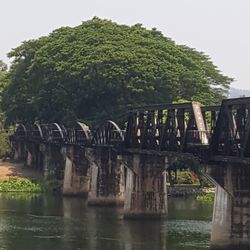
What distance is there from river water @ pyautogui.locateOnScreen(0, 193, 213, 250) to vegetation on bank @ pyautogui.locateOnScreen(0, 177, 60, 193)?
14001 mm

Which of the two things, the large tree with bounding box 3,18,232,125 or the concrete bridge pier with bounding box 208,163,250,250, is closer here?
the concrete bridge pier with bounding box 208,163,250,250

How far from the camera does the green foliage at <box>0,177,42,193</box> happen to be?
95.5m

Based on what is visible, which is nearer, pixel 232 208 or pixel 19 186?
pixel 232 208

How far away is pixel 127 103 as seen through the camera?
95375 millimetres

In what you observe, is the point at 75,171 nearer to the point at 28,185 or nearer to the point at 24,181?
the point at 28,185

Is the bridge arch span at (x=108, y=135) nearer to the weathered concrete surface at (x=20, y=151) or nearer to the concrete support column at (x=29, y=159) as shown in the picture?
the concrete support column at (x=29, y=159)

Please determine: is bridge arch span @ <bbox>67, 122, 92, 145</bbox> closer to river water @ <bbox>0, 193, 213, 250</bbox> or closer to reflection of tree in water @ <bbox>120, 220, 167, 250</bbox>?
river water @ <bbox>0, 193, 213, 250</bbox>

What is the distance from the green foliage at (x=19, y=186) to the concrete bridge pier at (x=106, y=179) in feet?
61.8

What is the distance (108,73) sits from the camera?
94938 mm

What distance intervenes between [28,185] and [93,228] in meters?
38.0

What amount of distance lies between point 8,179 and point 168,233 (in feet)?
155

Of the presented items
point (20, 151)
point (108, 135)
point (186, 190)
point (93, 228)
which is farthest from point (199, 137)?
point (20, 151)

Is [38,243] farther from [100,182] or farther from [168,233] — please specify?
[100,182]

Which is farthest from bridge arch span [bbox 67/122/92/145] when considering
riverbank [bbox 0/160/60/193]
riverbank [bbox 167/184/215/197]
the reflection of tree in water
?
the reflection of tree in water
